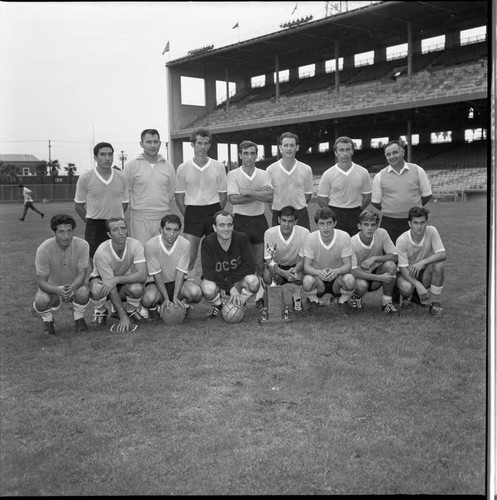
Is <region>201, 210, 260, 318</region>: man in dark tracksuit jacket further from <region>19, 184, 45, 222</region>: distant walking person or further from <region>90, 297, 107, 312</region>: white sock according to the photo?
<region>19, 184, 45, 222</region>: distant walking person

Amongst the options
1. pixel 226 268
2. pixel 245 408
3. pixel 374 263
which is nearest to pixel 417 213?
pixel 374 263

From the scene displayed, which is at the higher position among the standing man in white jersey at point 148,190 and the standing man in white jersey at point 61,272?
the standing man in white jersey at point 148,190

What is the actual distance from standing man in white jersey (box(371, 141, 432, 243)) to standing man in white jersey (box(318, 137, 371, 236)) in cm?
12

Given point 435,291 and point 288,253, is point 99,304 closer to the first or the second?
point 288,253

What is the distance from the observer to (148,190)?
3.44 m

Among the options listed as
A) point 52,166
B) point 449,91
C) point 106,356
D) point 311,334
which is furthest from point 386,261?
point 449,91

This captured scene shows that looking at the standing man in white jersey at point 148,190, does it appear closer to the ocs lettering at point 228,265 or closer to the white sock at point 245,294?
the ocs lettering at point 228,265

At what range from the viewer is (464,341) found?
2.70 metres

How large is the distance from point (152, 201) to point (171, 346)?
1.08 meters

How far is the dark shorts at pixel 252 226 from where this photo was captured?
3.80 m

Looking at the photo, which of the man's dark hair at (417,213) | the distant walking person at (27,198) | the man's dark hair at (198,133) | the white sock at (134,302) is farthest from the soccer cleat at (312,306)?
the distant walking person at (27,198)

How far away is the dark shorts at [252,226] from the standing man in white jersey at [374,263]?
0.68 m

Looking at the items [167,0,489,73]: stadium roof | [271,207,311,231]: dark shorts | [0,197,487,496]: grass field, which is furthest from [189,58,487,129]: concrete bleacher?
[0,197,487,496]: grass field

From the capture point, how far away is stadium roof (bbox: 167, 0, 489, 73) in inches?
107
